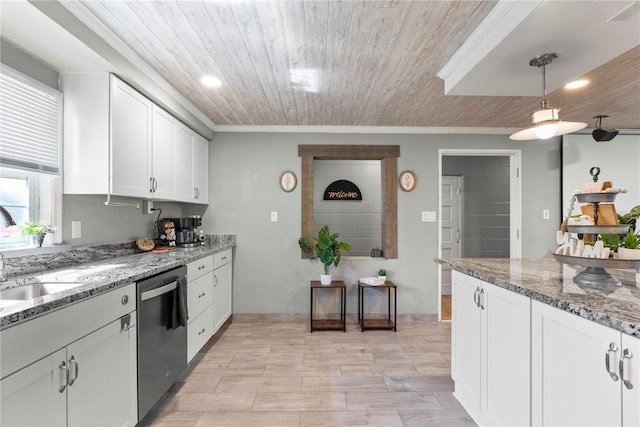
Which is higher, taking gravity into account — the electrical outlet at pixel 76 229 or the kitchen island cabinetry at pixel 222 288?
the electrical outlet at pixel 76 229

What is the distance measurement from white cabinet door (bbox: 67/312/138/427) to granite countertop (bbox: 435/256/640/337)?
1917mm

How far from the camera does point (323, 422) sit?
76.0 inches

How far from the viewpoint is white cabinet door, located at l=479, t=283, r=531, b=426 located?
1405 mm

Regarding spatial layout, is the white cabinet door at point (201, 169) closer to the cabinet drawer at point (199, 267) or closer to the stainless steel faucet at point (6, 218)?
the cabinet drawer at point (199, 267)

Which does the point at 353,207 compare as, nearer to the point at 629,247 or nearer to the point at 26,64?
the point at 629,247

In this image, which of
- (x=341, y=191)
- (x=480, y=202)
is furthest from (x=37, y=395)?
(x=480, y=202)

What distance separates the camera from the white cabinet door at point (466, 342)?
1.84 metres

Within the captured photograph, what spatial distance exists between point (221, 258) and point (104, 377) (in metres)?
1.86

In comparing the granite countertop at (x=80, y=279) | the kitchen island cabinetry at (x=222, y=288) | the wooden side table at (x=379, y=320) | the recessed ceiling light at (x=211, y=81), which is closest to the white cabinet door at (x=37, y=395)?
the granite countertop at (x=80, y=279)

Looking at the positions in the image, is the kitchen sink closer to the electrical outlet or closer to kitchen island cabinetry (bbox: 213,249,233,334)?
the electrical outlet

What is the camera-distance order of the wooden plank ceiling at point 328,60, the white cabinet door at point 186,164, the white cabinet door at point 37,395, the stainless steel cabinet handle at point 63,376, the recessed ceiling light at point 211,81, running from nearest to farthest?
1. the white cabinet door at point 37,395
2. the stainless steel cabinet handle at point 63,376
3. the wooden plank ceiling at point 328,60
4. the recessed ceiling light at point 211,81
5. the white cabinet door at point 186,164

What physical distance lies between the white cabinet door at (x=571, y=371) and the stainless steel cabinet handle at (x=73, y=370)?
6.36 feet

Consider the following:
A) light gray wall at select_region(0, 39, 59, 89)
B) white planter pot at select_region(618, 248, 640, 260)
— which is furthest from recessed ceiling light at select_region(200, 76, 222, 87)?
white planter pot at select_region(618, 248, 640, 260)

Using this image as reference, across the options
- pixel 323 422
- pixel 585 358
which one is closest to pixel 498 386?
pixel 585 358
